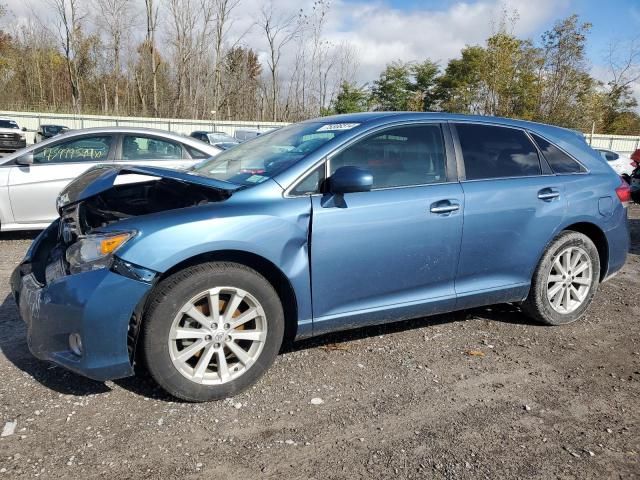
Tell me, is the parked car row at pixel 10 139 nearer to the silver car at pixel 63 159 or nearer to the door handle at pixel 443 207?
the silver car at pixel 63 159

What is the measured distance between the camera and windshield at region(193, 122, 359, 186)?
10.8ft

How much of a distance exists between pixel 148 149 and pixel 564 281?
5.48 meters

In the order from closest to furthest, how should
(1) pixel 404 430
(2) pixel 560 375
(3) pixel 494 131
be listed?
(1) pixel 404 430 → (2) pixel 560 375 → (3) pixel 494 131

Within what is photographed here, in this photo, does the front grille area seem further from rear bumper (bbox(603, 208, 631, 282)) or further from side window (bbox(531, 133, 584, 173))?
rear bumper (bbox(603, 208, 631, 282))

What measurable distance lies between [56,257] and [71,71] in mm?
37299

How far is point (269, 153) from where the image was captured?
11.9 ft

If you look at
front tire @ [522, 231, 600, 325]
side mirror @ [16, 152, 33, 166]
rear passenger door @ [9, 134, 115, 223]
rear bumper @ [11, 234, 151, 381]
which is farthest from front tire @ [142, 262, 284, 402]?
side mirror @ [16, 152, 33, 166]

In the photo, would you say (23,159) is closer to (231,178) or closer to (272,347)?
(231,178)

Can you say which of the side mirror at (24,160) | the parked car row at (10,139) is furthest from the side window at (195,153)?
the parked car row at (10,139)

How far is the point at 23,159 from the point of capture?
21.2 ft

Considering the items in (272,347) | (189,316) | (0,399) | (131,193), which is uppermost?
(131,193)

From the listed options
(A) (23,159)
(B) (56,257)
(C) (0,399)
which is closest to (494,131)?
(B) (56,257)

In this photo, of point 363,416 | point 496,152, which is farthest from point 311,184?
point 496,152

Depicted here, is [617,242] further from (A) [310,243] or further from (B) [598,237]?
(A) [310,243]
